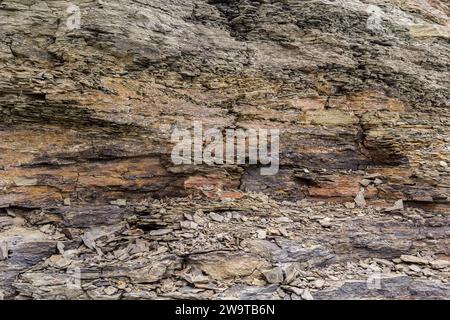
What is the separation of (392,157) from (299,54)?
3987 millimetres

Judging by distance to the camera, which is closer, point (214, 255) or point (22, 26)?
point (214, 255)

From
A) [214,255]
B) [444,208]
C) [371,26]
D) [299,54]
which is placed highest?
[371,26]

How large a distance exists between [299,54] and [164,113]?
14.4ft

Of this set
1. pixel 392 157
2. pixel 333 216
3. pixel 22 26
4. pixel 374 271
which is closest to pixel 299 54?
pixel 392 157

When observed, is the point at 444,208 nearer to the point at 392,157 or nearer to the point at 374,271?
the point at 392,157

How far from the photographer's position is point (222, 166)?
31.3ft

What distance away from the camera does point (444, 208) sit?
9586mm

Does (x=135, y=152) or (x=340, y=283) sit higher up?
(x=135, y=152)

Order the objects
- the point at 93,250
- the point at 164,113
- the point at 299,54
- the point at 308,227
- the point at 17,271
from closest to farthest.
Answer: the point at 17,271 < the point at 93,250 < the point at 308,227 < the point at 164,113 < the point at 299,54

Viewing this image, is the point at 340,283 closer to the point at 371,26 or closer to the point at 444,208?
the point at 444,208

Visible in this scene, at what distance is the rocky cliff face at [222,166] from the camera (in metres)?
7.72

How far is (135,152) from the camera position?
912 cm

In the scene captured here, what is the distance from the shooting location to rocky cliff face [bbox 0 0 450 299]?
304 inches

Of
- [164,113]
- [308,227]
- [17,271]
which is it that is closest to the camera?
[17,271]
